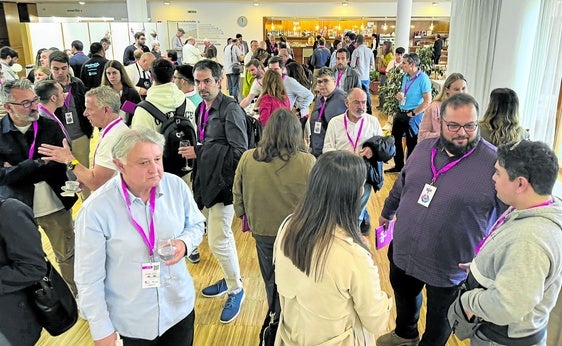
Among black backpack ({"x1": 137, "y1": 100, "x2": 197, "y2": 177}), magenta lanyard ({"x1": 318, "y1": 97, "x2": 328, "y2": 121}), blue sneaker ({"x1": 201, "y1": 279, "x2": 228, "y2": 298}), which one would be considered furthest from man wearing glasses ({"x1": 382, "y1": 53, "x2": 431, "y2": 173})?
blue sneaker ({"x1": 201, "y1": 279, "x2": 228, "y2": 298})

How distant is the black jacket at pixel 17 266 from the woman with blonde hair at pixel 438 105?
3019 mm

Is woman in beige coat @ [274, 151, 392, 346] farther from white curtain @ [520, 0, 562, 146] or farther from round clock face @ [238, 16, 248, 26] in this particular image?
round clock face @ [238, 16, 248, 26]

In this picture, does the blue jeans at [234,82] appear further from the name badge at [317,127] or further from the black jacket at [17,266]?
the black jacket at [17,266]

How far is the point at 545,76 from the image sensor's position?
3826 millimetres

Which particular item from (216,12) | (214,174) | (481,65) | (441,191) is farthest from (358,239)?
(216,12)

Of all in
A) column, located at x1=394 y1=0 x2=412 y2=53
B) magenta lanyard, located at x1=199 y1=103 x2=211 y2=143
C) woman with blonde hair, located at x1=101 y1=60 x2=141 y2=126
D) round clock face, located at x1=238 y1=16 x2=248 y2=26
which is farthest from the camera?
round clock face, located at x1=238 y1=16 x2=248 y2=26

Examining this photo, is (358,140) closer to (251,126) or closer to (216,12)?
(251,126)

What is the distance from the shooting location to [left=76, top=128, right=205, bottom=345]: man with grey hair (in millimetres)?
1646

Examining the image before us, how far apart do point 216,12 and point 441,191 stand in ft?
60.9

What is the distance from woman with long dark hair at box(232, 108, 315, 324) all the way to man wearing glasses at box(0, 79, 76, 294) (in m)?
1.29

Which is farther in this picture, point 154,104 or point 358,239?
point 154,104

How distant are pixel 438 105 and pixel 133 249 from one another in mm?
2988

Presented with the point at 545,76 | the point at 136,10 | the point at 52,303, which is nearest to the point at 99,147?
the point at 52,303

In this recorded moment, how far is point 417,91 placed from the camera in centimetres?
568
